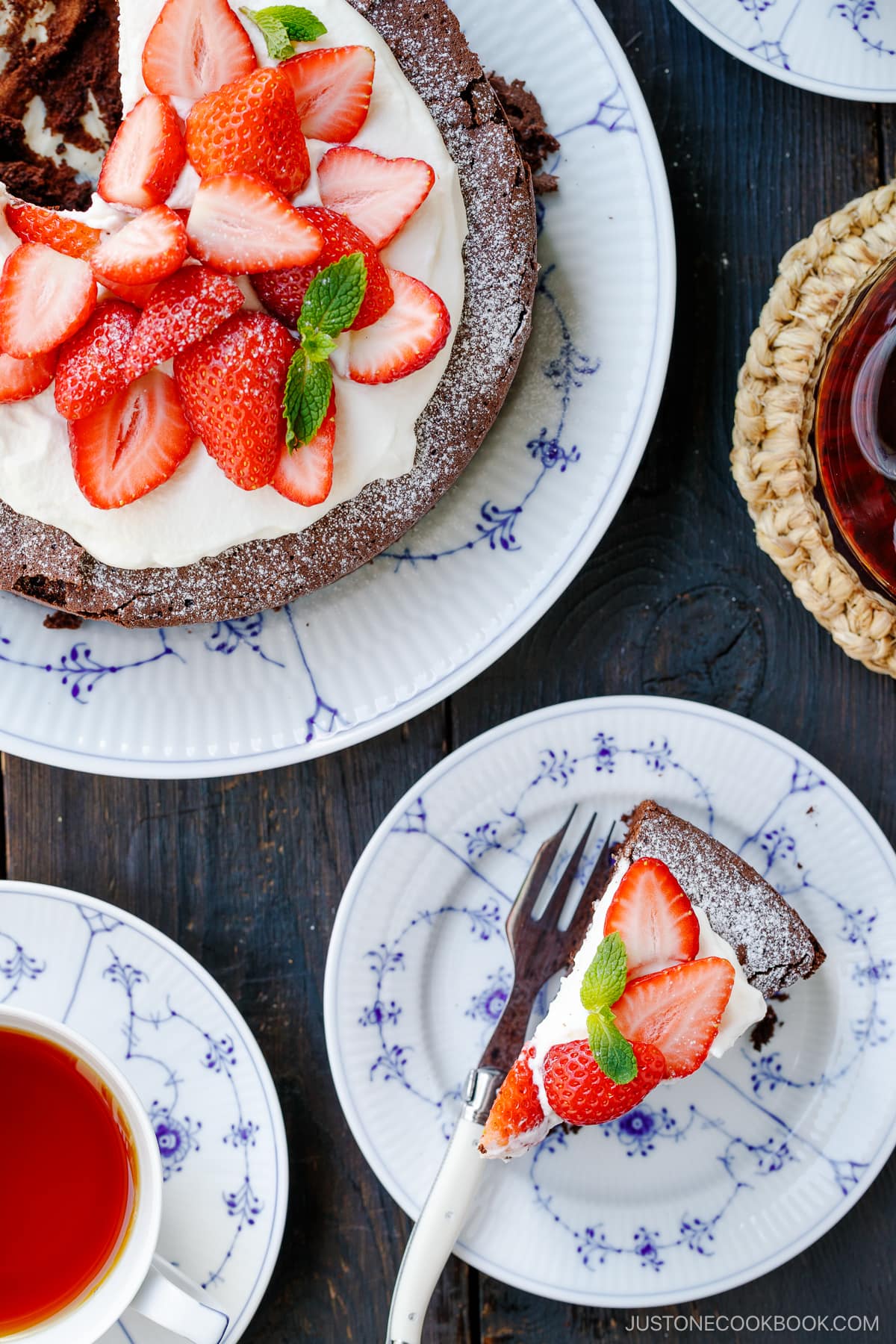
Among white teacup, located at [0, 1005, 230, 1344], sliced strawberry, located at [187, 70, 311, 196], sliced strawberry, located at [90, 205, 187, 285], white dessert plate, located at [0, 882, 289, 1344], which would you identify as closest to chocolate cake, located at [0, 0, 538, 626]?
sliced strawberry, located at [187, 70, 311, 196]

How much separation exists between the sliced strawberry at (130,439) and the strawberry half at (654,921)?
2.90 ft

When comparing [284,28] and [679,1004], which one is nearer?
[284,28]

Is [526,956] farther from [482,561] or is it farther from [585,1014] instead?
[482,561]

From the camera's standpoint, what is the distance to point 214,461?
1.44m

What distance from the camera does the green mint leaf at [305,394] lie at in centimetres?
136

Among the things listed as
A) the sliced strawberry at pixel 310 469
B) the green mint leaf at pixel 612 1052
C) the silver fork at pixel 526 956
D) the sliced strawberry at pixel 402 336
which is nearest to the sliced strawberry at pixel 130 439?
the sliced strawberry at pixel 310 469

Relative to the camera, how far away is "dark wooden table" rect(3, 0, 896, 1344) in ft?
5.97

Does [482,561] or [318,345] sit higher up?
[318,345]

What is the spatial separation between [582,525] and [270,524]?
500mm

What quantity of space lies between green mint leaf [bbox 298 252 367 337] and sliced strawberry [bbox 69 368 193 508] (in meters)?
0.23

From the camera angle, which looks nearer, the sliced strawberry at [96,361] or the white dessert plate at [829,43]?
the sliced strawberry at [96,361]

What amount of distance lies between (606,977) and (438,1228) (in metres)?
0.48

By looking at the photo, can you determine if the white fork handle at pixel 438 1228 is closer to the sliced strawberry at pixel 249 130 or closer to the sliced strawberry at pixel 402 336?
the sliced strawberry at pixel 402 336

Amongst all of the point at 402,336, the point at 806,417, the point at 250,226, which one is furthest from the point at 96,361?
the point at 806,417
